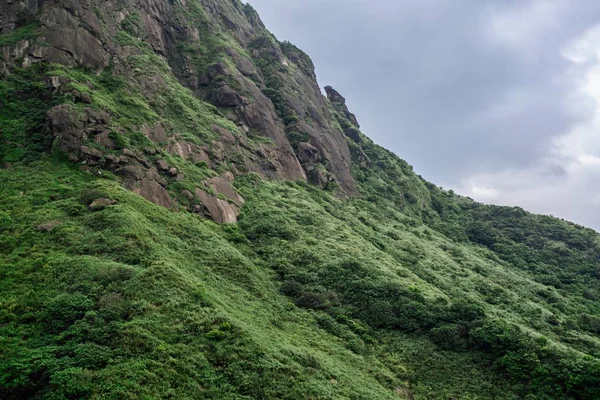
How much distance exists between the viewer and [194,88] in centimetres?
7769

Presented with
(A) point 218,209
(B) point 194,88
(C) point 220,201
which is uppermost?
(B) point 194,88

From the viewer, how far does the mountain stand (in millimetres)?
24131

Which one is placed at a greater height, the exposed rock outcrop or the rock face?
the rock face

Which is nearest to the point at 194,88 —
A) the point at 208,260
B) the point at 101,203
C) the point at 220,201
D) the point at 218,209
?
the point at 220,201

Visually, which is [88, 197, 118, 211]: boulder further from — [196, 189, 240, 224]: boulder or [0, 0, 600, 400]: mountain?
[196, 189, 240, 224]: boulder

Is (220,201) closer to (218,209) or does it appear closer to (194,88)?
(218,209)

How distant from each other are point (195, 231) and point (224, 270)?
19.3 feet

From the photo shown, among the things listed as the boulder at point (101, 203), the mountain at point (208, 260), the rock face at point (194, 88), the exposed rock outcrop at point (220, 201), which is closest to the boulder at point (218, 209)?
the exposed rock outcrop at point (220, 201)

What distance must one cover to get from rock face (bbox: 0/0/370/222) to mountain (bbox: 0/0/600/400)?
0.33 metres

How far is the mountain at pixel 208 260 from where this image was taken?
2413cm

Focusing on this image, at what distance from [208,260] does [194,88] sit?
159ft

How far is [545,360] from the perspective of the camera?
35.0 metres

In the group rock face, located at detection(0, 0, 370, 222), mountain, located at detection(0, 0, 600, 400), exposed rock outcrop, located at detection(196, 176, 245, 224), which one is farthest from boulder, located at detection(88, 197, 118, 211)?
exposed rock outcrop, located at detection(196, 176, 245, 224)

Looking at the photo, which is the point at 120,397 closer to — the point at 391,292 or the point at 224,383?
the point at 224,383
